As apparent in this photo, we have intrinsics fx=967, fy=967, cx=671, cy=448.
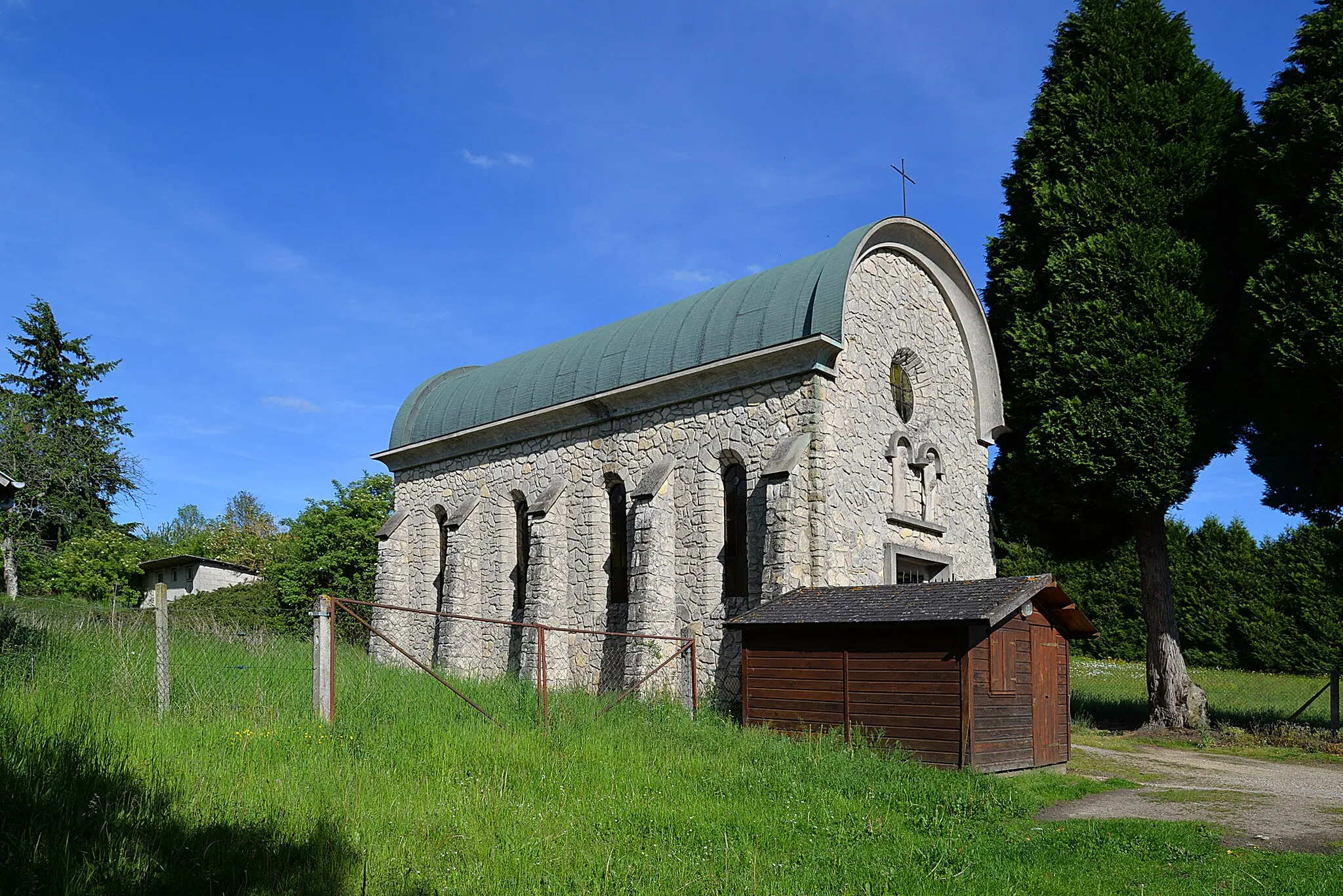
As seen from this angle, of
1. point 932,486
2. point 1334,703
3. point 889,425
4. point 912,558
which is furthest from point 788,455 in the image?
point 1334,703

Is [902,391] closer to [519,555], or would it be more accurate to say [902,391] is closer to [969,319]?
[969,319]

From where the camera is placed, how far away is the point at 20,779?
6387 millimetres

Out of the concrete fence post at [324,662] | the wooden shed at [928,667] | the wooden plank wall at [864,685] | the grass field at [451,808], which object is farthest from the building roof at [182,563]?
the concrete fence post at [324,662]

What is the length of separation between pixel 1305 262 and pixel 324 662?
16077 millimetres

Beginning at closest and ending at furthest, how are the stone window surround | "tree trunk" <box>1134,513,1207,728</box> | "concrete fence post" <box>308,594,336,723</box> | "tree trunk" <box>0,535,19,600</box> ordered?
"concrete fence post" <box>308,594,336,723</box> < the stone window surround < "tree trunk" <box>1134,513,1207,728</box> < "tree trunk" <box>0,535,19,600</box>

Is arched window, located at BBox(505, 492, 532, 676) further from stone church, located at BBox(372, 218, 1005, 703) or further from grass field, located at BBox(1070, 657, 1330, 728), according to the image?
grass field, located at BBox(1070, 657, 1330, 728)

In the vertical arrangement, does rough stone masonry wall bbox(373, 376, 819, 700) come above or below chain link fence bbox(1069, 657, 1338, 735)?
above

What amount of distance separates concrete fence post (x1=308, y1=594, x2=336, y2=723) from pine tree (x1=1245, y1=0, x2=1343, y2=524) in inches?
598

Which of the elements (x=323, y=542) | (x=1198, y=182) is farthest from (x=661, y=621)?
(x=323, y=542)

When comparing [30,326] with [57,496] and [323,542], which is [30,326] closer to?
[57,496]

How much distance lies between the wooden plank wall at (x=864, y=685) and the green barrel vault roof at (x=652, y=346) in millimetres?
5212

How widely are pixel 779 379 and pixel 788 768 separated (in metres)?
7.39

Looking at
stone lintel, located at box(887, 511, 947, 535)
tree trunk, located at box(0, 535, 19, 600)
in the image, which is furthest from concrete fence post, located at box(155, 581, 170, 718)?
tree trunk, located at box(0, 535, 19, 600)

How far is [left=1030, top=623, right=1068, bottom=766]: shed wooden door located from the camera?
1266 centimetres
